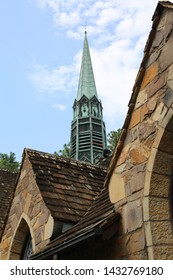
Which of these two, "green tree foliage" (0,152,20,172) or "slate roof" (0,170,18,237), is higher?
"green tree foliage" (0,152,20,172)

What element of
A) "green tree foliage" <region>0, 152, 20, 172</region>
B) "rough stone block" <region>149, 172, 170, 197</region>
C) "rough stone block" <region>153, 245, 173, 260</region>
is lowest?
"rough stone block" <region>153, 245, 173, 260</region>

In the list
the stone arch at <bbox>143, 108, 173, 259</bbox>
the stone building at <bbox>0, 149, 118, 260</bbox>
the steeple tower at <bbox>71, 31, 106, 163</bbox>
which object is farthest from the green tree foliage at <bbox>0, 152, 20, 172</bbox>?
the stone arch at <bbox>143, 108, 173, 259</bbox>

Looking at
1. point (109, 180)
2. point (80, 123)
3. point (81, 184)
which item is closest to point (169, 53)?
point (109, 180)

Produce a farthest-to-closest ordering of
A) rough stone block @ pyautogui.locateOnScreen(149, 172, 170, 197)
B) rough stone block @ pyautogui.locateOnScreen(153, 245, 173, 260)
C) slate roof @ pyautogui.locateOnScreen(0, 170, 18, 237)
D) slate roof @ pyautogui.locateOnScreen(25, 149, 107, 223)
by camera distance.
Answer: slate roof @ pyautogui.locateOnScreen(0, 170, 18, 237) → slate roof @ pyautogui.locateOnScreen(25, 149, 107, 223) → rough stone block @ pyautogui.locateOnScreen(149, 172, 170, 197) → rough stone block @ pyautogui.locateOnScreen(153, 245, 173, 260)

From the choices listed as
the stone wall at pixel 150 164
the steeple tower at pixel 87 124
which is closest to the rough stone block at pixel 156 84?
the stone wall at pixel 150 164

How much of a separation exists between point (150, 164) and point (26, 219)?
12.7 ft

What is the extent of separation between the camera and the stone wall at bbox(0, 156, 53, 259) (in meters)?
6.79

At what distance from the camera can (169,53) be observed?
452 cm

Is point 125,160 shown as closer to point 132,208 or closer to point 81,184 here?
point 132,208

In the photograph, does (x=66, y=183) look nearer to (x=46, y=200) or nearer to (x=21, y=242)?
(x=46, y=200)

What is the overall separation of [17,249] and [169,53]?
16.6 ft

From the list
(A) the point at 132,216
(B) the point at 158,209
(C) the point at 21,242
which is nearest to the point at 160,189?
(B) the point at 158,209

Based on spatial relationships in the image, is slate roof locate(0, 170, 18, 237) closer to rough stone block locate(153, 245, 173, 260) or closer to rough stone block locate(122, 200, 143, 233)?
rough stone block locate(122, 200, 143, 233)

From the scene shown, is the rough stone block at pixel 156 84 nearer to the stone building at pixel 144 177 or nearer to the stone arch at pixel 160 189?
the stone building at pixel 144 177
